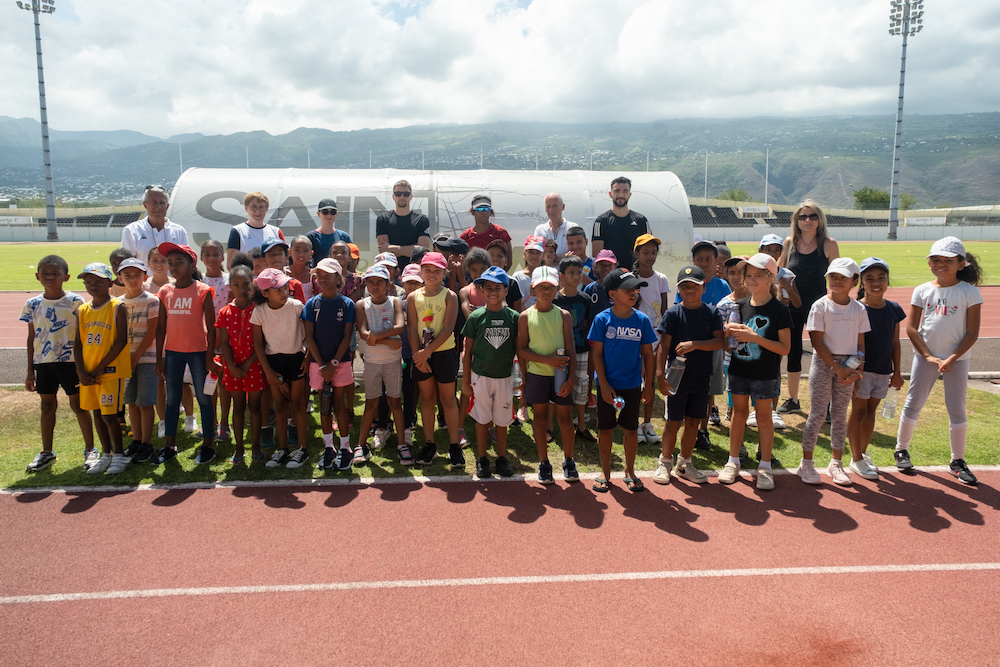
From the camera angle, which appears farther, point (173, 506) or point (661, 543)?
point (173, 506)

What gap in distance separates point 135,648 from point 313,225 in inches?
367

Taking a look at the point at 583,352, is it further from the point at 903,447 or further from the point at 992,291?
the point at 992,291

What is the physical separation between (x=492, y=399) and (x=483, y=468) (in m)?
0.65

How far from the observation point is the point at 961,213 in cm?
7894

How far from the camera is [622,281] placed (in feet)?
17.7

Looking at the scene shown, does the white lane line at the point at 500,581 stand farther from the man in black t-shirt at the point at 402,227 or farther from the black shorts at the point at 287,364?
the man in black t-shirt at the point at 402,227

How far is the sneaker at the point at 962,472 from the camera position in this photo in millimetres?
5625

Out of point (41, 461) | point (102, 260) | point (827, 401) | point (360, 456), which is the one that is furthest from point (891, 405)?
point (102, 260)

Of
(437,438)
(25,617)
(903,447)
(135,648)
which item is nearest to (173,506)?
(25,617)

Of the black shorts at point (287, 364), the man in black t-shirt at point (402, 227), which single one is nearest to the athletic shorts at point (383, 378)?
the black shorts at point (287, 364)

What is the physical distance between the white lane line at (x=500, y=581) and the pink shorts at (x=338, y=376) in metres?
2.28

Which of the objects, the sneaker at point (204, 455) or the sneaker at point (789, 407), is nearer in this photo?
the sneaker at point (204, 455)

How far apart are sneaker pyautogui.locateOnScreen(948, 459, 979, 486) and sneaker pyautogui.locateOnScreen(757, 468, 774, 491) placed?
172 centimetres

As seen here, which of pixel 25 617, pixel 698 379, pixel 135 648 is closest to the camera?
pixel 135 648
